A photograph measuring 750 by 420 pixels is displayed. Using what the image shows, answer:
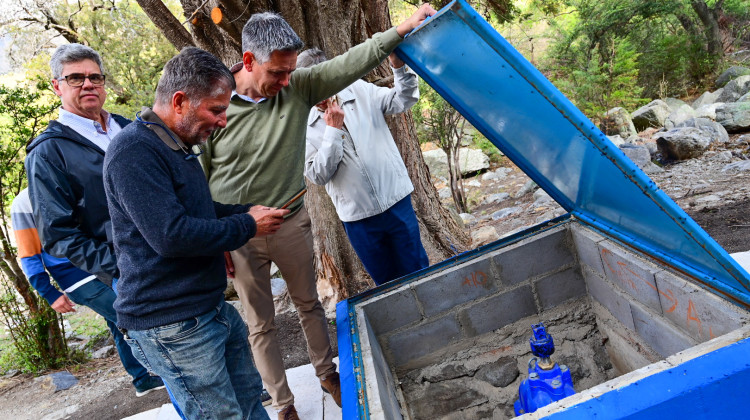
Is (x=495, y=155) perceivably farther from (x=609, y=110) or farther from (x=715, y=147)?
(x=715, y=147)

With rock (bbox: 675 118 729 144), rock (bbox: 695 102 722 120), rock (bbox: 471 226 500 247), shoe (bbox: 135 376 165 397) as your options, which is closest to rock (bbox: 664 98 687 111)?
rock (bbox: 695 102 722 120)

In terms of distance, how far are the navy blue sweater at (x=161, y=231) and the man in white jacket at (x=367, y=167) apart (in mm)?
1081

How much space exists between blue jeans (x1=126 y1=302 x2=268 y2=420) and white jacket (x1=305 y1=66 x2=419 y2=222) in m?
1.12

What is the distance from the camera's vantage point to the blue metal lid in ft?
5.08

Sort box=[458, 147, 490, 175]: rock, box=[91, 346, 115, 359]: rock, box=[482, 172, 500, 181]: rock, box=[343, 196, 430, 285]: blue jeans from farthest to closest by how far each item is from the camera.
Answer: box=[458, 147, 490, 175]: rock
box=[482, 172, 500, 181]: rock
box=[91, 346, 115, 359]: rock
box=[343, 196, 430, 285]: blue jeans

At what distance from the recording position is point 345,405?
1605 mm

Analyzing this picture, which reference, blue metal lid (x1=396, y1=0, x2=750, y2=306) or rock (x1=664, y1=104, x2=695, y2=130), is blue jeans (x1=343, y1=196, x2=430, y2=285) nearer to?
blue metal lid (x1=396, y1=0, x2=750, y2=306)

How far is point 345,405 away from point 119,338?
8.90 feet

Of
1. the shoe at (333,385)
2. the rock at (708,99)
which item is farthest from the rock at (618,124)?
the shoe at (333,385)

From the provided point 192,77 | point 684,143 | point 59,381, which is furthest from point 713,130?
point 59,381

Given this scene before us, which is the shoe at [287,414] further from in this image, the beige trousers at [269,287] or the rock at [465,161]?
the rock at [465,161]

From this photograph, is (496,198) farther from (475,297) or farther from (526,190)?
(475,297)

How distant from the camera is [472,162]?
1151 centimetres

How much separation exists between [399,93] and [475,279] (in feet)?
3.81
